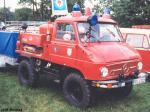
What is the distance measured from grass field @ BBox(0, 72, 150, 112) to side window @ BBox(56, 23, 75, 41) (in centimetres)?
170

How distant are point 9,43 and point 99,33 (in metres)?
3.62

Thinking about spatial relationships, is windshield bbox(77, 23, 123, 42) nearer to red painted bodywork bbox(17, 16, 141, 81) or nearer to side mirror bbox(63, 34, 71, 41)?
red painted bodywork bbox(17, 16, 141, 81)

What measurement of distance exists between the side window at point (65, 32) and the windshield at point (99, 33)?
0.24 m

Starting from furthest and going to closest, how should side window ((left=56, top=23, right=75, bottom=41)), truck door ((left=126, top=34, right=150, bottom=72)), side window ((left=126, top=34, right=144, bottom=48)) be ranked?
side window ((left=126, top=34, right=144, bottom=48)) < truck door ((left=126, top=34, right=150, bottom=72)) < side window ((left=56, top=23, right=75, bottom=41))

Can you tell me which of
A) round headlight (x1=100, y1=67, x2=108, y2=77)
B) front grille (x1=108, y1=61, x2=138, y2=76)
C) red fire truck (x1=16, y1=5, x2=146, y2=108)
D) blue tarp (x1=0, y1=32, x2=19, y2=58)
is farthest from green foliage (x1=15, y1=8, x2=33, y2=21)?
round headlight (x1=100, y1=67, x2=108, y2=77)

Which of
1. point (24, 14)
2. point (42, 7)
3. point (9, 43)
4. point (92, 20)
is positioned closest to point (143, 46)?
point (92, 20)

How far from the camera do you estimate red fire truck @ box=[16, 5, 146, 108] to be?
8.03 m

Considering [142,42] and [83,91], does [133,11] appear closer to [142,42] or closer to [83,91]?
[142,42]

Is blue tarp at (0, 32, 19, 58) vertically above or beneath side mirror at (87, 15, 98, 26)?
beneath

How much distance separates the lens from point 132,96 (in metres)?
9.71

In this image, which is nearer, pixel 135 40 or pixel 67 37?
pixel 67 37

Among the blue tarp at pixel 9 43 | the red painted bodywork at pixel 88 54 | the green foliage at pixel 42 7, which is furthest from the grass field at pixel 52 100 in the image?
the green foliage at pixel 42 7

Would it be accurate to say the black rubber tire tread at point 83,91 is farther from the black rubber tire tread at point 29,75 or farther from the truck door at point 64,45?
the black rubber tire tread at point 29,75

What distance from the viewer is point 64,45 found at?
8.84 metres
